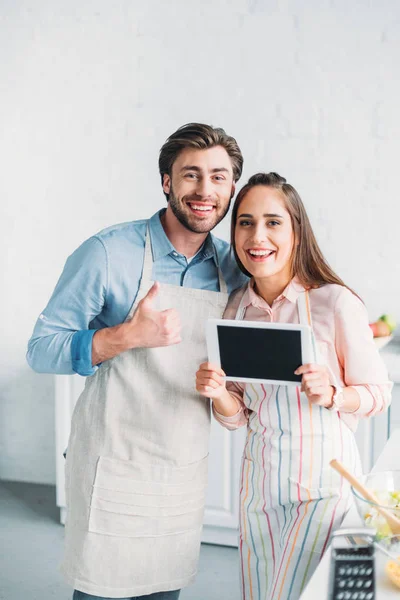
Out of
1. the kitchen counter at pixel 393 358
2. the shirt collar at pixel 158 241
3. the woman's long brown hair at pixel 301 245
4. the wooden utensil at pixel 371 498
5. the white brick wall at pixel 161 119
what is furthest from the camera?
the white brick wall at pixel 161 119

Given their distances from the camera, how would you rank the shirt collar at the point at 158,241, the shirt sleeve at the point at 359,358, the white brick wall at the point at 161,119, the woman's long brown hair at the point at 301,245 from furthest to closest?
1. the white brick wall at the point at 161,119
2. the shirt collar at the point at 158,241
3. the woman's long brown hair at the point at 301,245
4. the shirt sleeve at the point at 359,358

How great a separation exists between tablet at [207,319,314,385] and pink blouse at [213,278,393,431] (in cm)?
14

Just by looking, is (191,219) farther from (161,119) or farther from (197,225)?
(161,119)

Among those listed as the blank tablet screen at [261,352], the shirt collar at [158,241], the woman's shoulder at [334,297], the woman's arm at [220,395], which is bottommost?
the woman's arm at [220,395]

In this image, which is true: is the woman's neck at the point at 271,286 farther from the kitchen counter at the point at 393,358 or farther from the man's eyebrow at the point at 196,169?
the kitchen counter at the point at 393,358

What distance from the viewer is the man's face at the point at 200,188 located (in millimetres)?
1882

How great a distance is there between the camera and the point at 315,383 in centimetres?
163

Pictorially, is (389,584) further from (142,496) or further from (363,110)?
(363,110)

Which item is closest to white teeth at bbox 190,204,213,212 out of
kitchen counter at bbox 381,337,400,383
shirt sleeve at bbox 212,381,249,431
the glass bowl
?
shirt sleeve at bbox 212,381,249,431

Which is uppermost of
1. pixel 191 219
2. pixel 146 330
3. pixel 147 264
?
pixel 191 219

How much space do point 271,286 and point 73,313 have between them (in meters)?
0.49

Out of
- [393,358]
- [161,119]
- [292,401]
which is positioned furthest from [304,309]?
[161,119]

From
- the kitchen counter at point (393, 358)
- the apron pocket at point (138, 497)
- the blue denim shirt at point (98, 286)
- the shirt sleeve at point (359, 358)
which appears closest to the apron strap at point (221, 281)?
the blue denim shirt at point (98, 286)

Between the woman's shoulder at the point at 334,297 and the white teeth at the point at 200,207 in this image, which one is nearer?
the woman's shoulder at the point at 334,297
